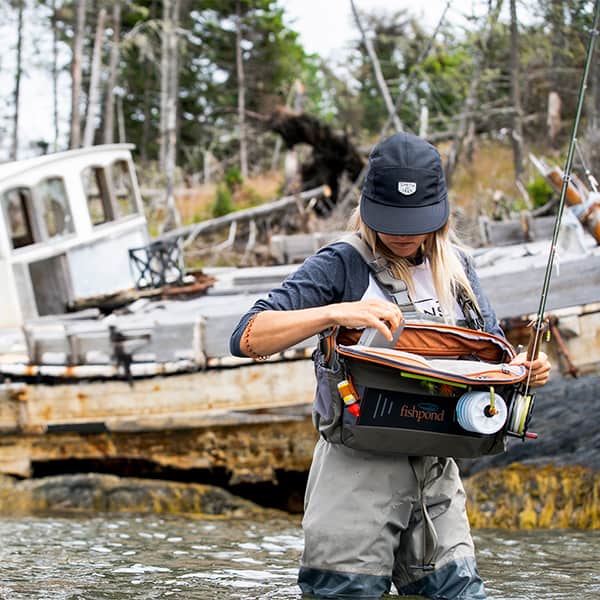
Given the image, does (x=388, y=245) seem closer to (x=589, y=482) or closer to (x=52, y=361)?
(x=589, y=482)

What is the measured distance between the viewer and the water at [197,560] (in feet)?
13.9

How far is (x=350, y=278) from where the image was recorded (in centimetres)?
339

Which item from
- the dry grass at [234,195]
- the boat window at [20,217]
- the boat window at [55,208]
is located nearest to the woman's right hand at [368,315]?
the boat window at [20,217]

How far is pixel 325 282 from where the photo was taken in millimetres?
3350

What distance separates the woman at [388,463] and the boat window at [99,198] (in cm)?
903

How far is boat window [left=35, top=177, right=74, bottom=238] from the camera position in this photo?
36.7 ft

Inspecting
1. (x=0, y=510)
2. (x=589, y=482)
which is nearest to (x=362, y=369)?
(x=589, y=482)

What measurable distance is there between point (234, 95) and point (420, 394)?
115 ft

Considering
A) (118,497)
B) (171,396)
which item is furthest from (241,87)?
(118,497)

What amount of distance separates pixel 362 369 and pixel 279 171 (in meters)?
31.8

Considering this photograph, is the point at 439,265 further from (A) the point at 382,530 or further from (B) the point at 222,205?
(B) the point at 222,205

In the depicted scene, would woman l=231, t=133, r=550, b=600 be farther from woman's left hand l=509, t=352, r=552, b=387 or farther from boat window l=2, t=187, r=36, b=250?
boat window l=2, t=187, r=36, b=250

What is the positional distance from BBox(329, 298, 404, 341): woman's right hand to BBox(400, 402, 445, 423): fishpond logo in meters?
0.31

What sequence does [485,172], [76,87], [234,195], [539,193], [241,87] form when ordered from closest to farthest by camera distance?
[539,193] → [76,87] → [485,172] → [234,195] → [241,87]
